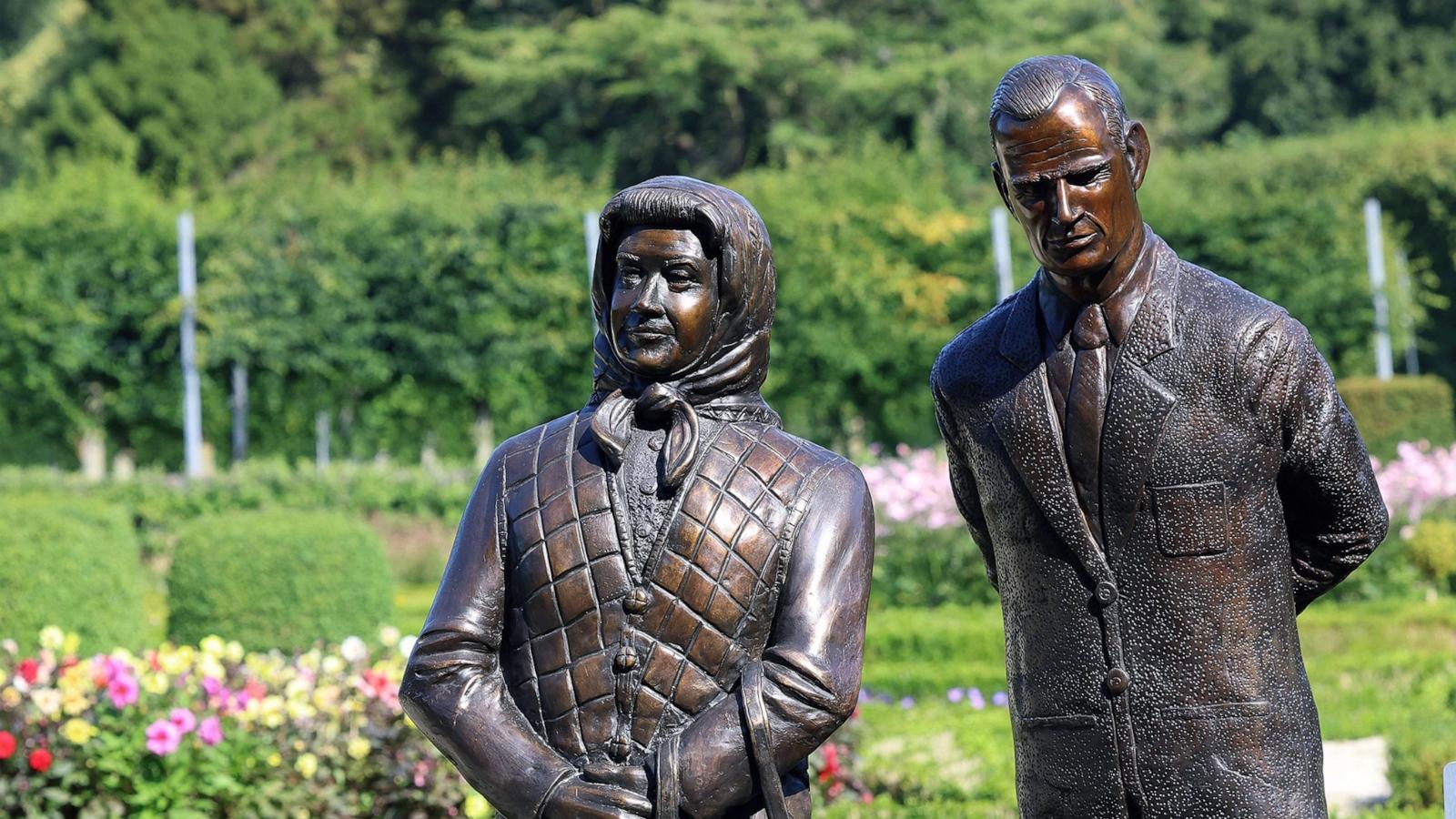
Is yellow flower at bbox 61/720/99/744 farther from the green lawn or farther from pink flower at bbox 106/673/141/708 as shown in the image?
the green lawn

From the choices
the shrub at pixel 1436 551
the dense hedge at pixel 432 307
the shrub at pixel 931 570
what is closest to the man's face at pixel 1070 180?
the shrub at pixel 931 570

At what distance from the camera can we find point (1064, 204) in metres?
2.96

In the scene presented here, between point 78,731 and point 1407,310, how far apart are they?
1552 cm

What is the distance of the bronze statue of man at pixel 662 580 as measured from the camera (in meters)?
2.83

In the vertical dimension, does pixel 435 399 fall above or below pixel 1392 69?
below

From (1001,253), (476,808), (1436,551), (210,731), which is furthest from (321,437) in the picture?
(476,808)

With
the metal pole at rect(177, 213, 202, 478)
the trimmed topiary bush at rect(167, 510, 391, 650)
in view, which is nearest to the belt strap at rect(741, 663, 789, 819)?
the trimmed topiary bush at rect(167, 510, 391, 650)

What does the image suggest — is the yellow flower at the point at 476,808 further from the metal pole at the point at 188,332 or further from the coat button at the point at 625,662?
the metal pole at the point at 188,332

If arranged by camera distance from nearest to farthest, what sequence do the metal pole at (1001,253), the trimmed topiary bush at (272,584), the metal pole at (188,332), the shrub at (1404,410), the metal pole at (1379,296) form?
1. the trimmed topiary bush at (272,584)
2. the shrub at (1404,410)
3. the metal pole at (1001,253)
4. the metal pole at (1379,296)
5. the metal pole at (188,332)

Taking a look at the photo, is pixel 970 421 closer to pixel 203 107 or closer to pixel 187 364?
pixel 187 364

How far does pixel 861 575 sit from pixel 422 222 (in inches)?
662

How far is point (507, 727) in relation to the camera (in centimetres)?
288

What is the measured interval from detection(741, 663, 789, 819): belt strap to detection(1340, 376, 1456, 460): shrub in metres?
13.3

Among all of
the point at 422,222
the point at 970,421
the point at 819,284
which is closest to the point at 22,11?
the point at 422,222
